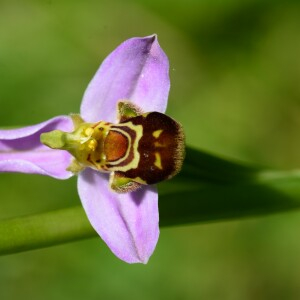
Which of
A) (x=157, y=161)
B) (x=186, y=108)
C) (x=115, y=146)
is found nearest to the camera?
(x=157, y=161)

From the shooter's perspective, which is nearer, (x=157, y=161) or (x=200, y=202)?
(x=157, y=161)

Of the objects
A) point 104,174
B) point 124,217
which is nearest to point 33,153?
point 104,174

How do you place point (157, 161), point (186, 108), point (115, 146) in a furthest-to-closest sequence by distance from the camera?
point (186, 108), point (115, 146), point (157, 161)

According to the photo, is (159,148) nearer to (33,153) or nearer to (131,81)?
(131,81)

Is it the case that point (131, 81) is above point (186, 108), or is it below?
above

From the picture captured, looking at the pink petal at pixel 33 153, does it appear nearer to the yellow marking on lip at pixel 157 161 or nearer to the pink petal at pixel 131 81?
the pink petal at pixel 131 81

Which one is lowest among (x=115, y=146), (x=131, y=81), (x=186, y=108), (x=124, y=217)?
(x=186, y=108)

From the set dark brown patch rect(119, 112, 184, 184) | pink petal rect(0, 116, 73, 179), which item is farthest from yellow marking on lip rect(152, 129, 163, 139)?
pink petal rect(0, 116, 73, 179)

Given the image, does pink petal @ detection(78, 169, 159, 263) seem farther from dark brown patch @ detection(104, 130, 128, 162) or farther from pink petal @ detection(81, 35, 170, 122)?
pink petal @ detection(81, 35, 170, 122)
